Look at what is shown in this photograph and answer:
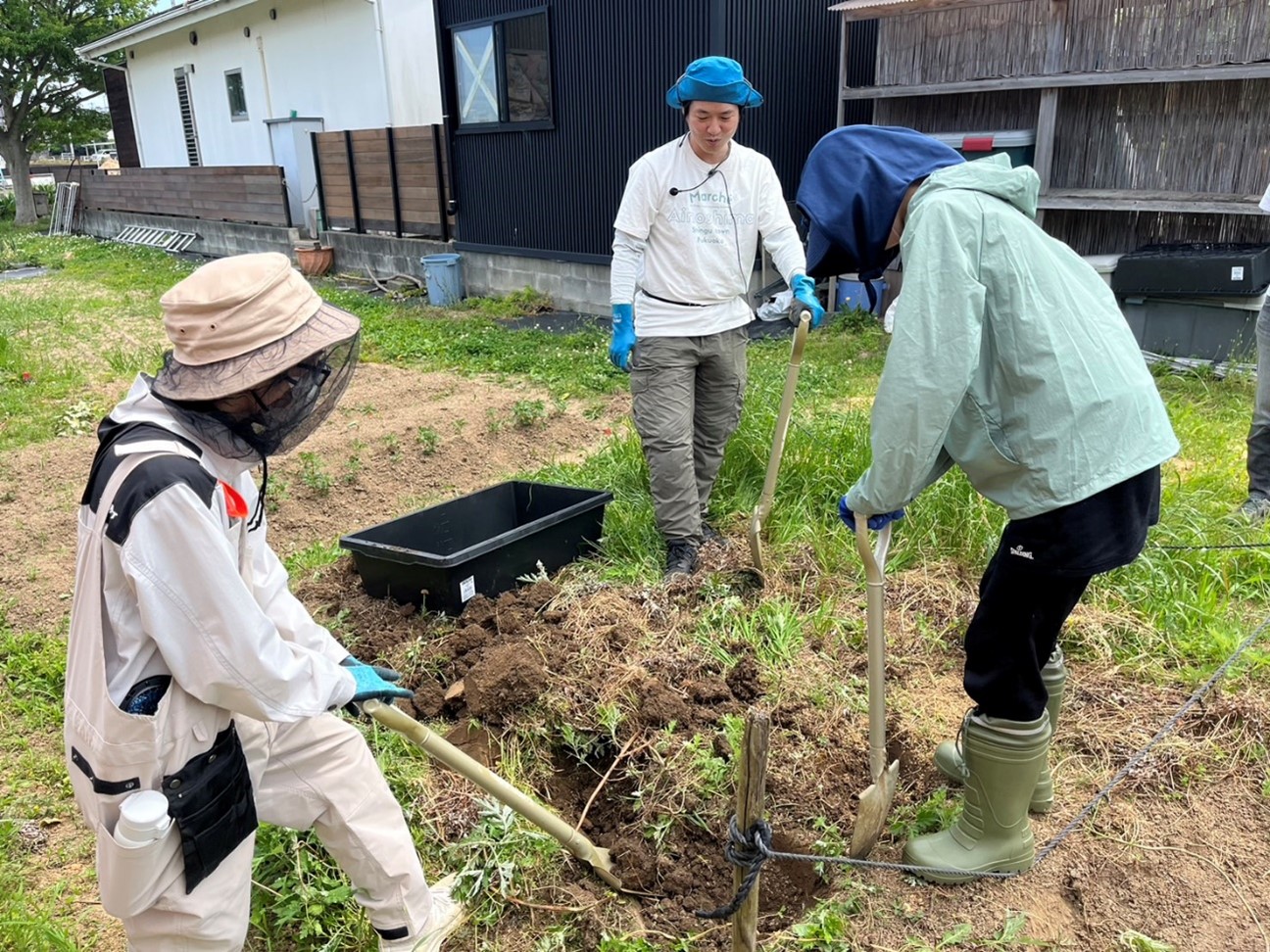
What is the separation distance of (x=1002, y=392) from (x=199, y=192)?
57.5 feet

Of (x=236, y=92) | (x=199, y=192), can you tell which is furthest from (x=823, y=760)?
(x=236, y=92)

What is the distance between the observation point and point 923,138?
2191 millimetres

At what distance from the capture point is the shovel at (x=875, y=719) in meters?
2.36

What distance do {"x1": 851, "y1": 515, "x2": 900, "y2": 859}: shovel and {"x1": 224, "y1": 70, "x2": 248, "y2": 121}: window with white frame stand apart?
17.9m

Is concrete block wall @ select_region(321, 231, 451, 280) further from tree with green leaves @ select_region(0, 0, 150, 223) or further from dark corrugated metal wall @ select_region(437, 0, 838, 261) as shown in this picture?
tree with green leaves @ select_region(0, 0, 150, 223)

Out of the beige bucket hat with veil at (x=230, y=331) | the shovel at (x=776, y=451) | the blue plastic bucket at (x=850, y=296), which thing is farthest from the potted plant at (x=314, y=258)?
the beige bucket hat with veil at (x=230, y=331)

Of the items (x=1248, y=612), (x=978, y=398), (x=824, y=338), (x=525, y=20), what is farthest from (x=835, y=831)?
(x=525, y=20)

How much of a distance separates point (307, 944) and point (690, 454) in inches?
90.8

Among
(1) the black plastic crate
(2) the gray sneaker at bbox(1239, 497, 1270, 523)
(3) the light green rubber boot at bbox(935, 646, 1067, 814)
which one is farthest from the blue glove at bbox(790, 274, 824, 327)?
(1) the black plastic crate

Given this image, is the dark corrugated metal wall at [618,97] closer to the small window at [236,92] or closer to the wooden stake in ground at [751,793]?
the wooden stake in ground at [751,793]

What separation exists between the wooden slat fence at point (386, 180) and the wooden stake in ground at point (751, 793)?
10.7 meters

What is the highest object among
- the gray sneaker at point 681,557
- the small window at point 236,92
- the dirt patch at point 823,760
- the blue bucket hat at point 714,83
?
the small window at point 236,92

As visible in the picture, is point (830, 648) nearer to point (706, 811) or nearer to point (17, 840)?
point (706, 811)

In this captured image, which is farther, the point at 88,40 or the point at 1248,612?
the point at 88,40
